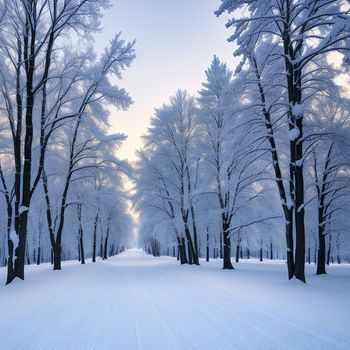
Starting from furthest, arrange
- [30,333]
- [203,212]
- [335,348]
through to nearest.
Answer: [203,212] → [30,333] → [335,348]

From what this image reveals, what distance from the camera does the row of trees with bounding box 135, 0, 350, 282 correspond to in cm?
1085

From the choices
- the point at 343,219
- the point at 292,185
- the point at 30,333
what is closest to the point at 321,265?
the point at 343,219


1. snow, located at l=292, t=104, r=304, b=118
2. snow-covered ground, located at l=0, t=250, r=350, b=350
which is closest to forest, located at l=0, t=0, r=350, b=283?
snow, located at l=292, t=104, r=304, b=118

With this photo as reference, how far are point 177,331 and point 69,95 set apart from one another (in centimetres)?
1798

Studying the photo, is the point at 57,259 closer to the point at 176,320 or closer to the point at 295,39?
the point at 176,320

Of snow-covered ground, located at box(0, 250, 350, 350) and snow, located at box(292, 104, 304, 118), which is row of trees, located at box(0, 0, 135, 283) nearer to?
snow-covered ground, located at box(0, 250, 350, 350)

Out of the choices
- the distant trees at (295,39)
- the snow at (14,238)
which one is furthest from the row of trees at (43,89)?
the distant trees at (295,39)

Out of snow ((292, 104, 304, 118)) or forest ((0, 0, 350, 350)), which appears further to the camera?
snow ((292, 104, 304, 118))

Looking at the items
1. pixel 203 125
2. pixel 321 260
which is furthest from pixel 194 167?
pixel 321 260

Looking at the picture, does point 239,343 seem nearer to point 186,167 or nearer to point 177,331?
point 177,331

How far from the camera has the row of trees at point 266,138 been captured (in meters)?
10.9

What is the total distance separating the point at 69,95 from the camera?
20172mm

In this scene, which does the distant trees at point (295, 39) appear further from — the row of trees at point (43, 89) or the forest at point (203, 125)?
the row of trees at point (43, 89)

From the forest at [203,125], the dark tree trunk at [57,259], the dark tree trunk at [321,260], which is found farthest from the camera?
the dark tree trunk at [57,259]
